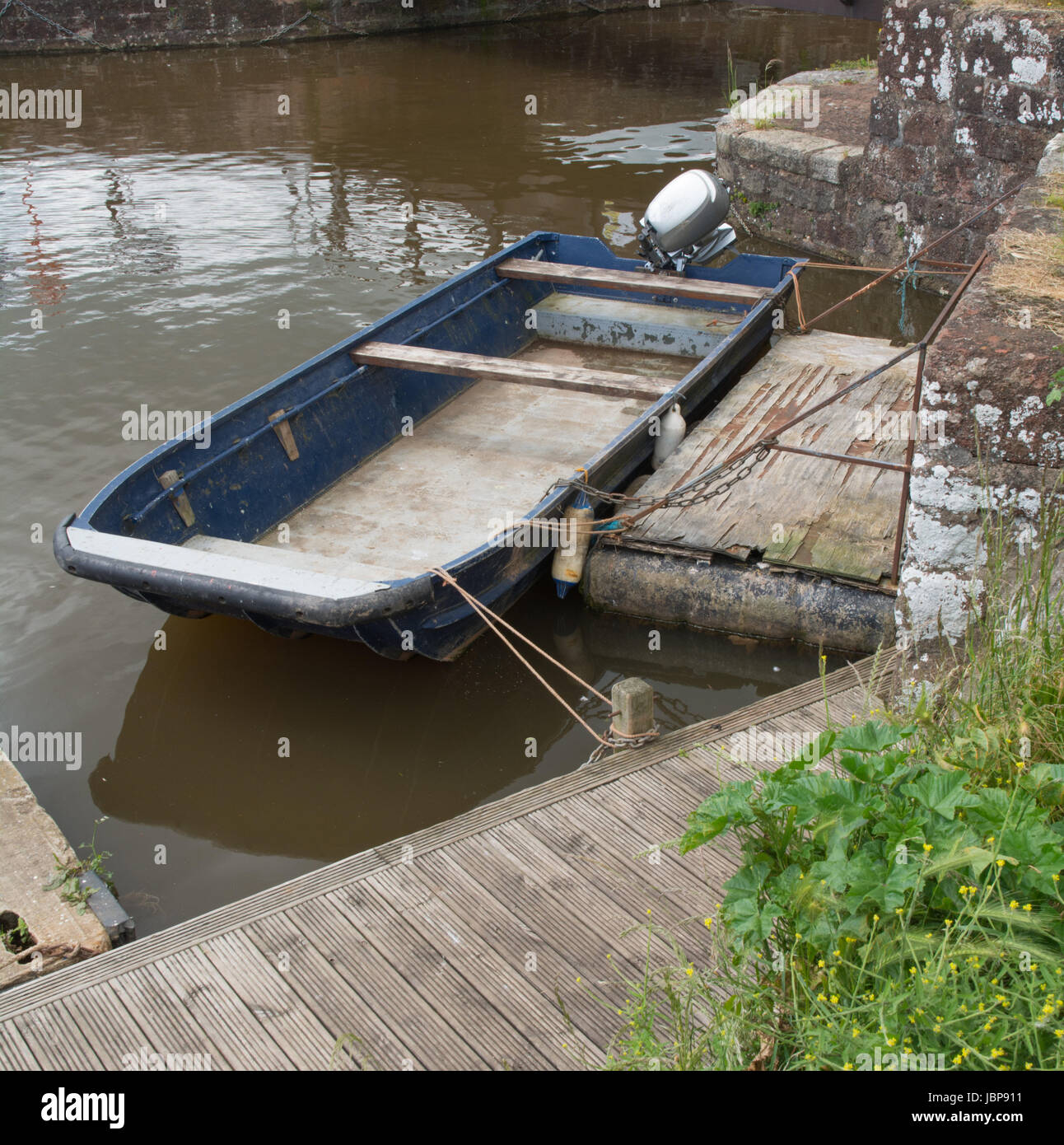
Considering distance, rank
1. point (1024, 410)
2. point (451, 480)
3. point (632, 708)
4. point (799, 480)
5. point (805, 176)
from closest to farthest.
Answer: point (1024, 410), point (632, 708), point (799, 480), point (451, 480), point (805, 176)

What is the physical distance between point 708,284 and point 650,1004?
5992mm

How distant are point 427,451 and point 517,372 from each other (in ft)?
2.75

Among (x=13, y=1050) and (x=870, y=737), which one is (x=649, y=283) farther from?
(x=13, y=1050)

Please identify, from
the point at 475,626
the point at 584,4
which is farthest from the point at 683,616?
the point at 584,4

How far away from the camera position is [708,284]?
7.99 m

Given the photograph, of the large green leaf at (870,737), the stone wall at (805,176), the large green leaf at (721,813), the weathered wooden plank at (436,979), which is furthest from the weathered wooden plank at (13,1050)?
the stone wall at (805,176)

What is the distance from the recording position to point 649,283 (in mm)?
7961

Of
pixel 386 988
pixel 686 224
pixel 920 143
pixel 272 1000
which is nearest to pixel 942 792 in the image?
pixel 386 988

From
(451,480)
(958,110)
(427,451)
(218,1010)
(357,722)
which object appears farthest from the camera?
(958,110)

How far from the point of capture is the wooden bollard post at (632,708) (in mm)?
4309

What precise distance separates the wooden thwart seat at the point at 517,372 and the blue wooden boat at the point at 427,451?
1 cm

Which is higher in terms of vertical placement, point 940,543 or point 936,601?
point 940,543

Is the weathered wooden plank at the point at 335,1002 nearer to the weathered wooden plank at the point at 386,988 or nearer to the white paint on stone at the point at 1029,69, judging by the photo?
the weathered wooden plank at the point at 386,988

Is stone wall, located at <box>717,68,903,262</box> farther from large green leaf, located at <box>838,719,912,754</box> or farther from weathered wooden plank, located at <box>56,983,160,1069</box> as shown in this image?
weathered wooden plank, located at <box>56,983,160,1069</box>
